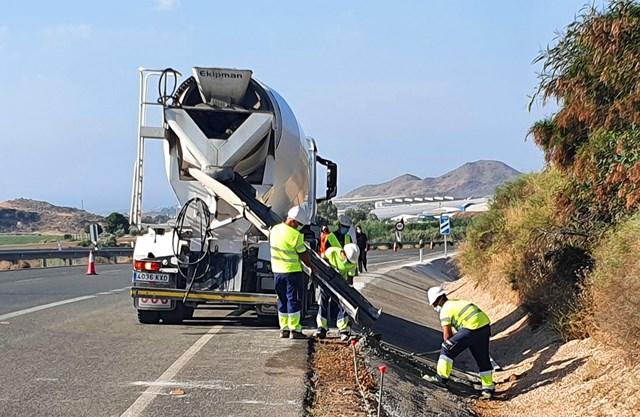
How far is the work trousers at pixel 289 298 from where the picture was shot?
1106 centimetres

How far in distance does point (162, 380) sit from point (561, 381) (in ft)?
15.4

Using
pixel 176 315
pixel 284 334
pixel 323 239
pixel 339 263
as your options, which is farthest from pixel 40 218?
pixel 284 334

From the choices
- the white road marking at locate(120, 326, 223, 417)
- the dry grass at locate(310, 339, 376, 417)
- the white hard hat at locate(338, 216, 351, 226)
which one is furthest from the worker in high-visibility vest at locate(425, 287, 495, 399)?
the white hard hat at locate(338, 216, 351, 226)

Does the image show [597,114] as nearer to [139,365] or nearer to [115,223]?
[139,365]

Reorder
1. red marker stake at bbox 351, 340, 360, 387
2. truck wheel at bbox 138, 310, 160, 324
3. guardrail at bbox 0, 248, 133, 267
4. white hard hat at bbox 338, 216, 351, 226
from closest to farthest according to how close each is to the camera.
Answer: red marker stake at bbox 351, 340, 360, 387 → truck wheel at bbox 138, 310, 160, 324 → white hard hat at bbox 338, 216, 351, 226 → guardrail at bbox 0, 248, 133, 267

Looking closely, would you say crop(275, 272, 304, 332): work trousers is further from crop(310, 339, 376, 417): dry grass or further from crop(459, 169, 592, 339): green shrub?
crop(459, 169, 592, 339): green shrub

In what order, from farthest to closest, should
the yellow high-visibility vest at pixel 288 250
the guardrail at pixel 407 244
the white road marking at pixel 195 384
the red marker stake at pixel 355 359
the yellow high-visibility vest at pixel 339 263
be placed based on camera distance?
the guardrail at pixel 407 244, the yellow high-visibility vest at pixel 339 263, the yellow high-visibility vest at pixel 288 250, the red marker stake at pixel 355 359, the white road marking at pixel 195 384

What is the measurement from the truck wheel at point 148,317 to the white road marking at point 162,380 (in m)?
1.42

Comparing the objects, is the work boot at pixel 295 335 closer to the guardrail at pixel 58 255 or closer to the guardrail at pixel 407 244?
the guardrail at pixel 58 255

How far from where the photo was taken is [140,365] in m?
9.06

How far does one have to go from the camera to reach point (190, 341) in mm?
10969

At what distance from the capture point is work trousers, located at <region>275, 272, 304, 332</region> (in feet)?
36.3

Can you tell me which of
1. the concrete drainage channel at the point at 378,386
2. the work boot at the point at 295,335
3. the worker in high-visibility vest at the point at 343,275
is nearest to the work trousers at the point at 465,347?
the concrete drainage channel at the point at 378,386

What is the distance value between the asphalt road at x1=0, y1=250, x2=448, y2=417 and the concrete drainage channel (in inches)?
7.5
